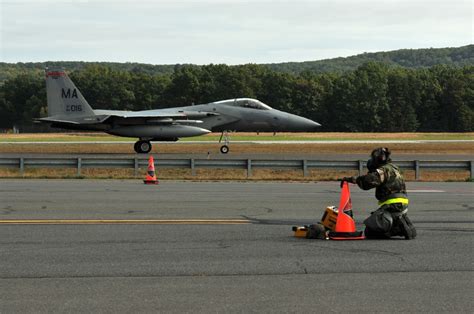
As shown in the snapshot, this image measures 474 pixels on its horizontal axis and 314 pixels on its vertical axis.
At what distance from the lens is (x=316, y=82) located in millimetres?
124812

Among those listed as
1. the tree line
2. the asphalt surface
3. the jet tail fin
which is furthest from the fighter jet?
the tree line

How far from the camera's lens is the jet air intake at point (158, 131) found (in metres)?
39.7

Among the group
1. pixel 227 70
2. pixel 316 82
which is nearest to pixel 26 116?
pixel 227 70

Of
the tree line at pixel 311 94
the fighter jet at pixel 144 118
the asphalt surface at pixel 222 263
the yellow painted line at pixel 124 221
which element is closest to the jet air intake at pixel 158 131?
the fighter jet at pixel 144 118

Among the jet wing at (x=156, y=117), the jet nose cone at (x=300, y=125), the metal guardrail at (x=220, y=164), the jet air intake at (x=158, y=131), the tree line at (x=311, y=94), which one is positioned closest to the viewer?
the metal guardrail at (x=220, y=164)

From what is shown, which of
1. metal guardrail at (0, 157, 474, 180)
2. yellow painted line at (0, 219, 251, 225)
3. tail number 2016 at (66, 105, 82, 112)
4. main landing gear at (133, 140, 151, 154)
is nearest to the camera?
yellow painted line at (0, 219, 251, 225)

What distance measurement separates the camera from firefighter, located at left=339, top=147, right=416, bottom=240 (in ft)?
38.1

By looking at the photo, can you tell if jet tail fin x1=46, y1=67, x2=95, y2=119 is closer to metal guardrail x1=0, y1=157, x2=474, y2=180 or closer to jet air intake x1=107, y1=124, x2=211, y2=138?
jet air intake x1=107, y1=124, x2=211, y2=138

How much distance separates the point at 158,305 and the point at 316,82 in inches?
4678

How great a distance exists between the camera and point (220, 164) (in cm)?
2753

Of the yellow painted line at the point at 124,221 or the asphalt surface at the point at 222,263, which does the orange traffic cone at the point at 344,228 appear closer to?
the asphalt surface at the point at 222,263

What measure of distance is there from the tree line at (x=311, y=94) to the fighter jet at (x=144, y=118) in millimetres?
73143

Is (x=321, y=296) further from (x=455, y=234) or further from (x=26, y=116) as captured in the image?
(x=26, y=116)

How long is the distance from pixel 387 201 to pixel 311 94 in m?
110
